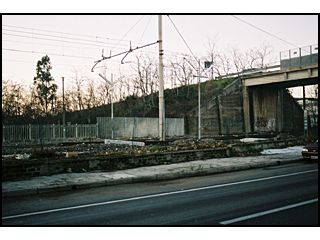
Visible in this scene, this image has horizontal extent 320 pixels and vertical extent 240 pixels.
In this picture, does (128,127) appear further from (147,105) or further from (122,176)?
(122,176)

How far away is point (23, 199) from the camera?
8852 millimetres

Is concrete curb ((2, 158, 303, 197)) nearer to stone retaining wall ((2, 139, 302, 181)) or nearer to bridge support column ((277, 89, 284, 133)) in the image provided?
stone retaining wall ((2, 139, 302, 181))

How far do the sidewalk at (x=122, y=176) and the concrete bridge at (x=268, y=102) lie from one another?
30367 mm

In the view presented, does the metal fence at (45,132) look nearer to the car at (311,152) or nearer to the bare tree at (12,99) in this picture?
the bare tree at (12,99)

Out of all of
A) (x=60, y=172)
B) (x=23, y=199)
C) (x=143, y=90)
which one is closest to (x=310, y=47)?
(x=143, y=90)

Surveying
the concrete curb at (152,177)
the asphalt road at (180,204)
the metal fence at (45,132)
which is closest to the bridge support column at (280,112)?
the metal fence at (45,132)

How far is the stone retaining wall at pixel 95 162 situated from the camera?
1134cm

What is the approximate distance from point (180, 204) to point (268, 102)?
4403 cm

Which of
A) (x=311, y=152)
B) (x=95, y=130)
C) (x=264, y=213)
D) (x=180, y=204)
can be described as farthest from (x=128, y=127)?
(x=264, y=213)

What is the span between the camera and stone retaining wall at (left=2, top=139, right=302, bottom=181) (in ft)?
37.2

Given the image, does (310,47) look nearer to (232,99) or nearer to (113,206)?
(232,99)

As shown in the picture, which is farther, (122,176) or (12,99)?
(12,99)

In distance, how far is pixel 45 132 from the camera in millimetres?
35906

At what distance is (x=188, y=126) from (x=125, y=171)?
32.5m
